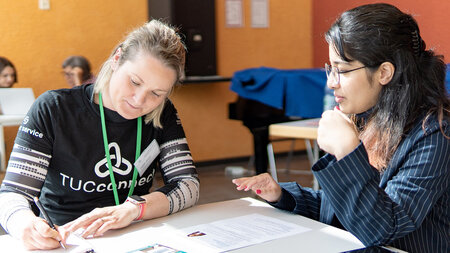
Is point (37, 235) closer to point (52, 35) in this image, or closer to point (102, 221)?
point (102, 221)

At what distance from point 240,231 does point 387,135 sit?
1.29ft

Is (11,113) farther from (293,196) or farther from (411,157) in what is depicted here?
(411,157)

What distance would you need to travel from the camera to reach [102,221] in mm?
1199

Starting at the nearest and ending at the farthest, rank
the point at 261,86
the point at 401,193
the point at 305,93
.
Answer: the point at 401,193 < the point at 305,93 < the point at 261,86

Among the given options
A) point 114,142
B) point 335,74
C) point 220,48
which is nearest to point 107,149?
point 114,142

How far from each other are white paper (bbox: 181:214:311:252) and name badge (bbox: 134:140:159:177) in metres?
0.38

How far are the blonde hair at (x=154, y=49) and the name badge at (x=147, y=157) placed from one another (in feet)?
0.21

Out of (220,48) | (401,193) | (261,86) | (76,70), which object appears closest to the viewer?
(401,193)

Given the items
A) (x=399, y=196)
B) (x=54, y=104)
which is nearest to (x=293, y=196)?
(x=399, y=196)

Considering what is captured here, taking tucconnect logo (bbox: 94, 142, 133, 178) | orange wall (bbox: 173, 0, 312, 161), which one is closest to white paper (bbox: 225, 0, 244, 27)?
orange wall (bbox: 173, 0, 312, 161)

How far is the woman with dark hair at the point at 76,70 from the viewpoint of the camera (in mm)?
2690

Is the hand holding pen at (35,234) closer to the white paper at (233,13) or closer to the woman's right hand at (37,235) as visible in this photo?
the woman's right hand at (37,235)

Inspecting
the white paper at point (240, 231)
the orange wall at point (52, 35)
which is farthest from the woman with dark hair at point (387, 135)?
the orange wall at point (52, 35)

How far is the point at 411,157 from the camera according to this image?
109cm
